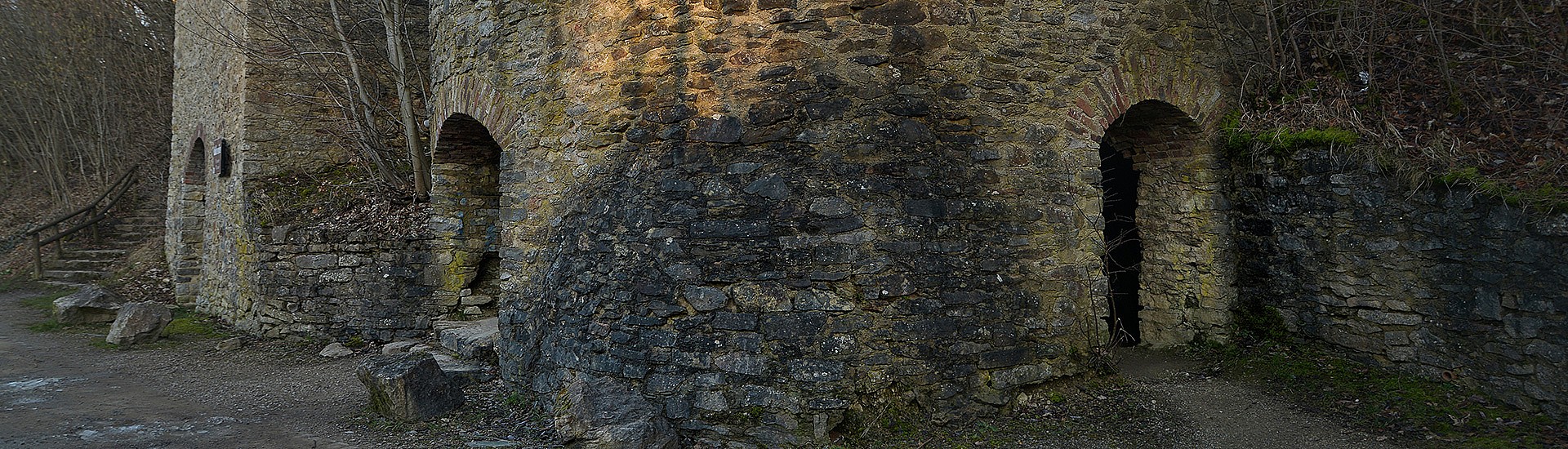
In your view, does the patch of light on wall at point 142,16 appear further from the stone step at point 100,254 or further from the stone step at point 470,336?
the stone step at point 470,336

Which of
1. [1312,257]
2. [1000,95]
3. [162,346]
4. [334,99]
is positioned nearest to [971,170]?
[1000,95]

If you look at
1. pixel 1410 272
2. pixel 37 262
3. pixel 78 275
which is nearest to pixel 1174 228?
pixel 1410 272

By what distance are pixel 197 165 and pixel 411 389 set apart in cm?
867

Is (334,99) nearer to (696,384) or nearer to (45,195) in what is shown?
(696,384)

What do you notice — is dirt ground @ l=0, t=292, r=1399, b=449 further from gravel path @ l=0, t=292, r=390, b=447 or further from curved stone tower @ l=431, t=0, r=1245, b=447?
curved stone tower @ l=431, t=0, r=1245, b=447

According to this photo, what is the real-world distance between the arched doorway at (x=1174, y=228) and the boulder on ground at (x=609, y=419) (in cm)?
334

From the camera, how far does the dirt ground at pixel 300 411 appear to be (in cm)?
503

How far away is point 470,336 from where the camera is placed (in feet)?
24.0

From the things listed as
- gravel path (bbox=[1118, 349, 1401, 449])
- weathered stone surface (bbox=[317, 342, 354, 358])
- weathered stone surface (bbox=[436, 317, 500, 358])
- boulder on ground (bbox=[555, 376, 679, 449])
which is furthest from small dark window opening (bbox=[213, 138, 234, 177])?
gravel path (bbox=[1118, 349, 1401, 449])

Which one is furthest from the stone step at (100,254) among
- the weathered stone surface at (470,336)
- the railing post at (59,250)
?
the weathered stone surface at (470,336)

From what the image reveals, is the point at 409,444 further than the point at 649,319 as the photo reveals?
Yes

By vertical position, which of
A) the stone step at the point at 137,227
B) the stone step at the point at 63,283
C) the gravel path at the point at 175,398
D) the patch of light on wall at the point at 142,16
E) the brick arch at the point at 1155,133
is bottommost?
the gravel path at the point at 175,398

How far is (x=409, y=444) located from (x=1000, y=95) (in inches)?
168

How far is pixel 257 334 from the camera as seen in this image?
9070 mm
